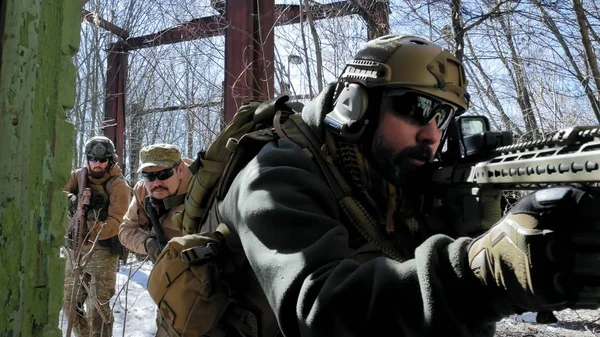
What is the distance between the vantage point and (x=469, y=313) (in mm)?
1111

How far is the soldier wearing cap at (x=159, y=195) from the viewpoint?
14.2ft

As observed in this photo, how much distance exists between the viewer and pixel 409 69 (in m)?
1.92

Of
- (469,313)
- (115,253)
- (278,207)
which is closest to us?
(469,313)

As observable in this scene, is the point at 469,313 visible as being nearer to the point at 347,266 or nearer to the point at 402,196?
the point at 347,266

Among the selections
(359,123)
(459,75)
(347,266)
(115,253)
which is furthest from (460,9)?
(347,266)

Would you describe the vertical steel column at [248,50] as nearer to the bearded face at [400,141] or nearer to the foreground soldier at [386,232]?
the foreground soldier at [386,232]

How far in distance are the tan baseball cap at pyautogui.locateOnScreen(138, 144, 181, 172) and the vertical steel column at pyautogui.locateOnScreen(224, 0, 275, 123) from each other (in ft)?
4.70

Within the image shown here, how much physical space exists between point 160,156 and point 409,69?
299 centimetres

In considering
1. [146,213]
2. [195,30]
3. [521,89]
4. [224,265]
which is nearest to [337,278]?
[224,265]

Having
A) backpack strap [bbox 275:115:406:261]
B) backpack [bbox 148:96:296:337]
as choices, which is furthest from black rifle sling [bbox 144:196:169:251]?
backpack strap [bbox 275:115:406:261]

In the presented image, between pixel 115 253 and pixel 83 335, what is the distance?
0.86 m

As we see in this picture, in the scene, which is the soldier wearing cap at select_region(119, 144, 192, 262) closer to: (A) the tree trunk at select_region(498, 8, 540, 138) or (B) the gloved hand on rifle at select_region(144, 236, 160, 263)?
(B) the gloved hand on rifle at select_region(144, 236, 160, 263)

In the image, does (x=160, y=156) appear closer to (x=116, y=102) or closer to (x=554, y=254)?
(x=554, y=254)

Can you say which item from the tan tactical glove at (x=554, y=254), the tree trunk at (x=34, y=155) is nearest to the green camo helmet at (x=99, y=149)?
the tree trunk at (x=34, y=155)
